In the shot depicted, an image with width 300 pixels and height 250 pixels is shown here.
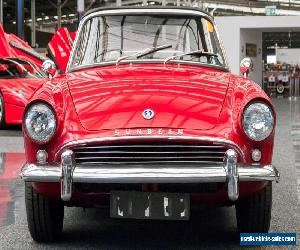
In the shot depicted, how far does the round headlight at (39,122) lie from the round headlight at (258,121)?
1.13m

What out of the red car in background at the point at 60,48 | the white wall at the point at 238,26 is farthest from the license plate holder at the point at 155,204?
the white wall at the point at 238,26

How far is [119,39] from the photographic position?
479cm

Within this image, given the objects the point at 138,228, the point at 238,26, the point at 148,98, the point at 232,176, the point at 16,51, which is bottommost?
the point at 138,228

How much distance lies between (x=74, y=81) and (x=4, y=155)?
14.2ft

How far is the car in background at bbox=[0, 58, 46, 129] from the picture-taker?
1076 cm

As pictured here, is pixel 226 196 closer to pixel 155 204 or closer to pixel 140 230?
pixel 155 204

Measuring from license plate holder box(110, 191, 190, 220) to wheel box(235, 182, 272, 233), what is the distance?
1.74ft

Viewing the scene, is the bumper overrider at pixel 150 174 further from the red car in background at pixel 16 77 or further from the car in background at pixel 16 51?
the car in background at pixel 16 51

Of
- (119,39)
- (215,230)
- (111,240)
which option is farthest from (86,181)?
(119,39)

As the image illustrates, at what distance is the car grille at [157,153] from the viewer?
11.3 ft

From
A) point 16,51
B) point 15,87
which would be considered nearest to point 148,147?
point 15,87

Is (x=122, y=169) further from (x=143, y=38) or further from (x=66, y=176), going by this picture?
(x=143, y=38)

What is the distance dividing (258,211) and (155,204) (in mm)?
744

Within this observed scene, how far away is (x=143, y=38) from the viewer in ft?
15.7
